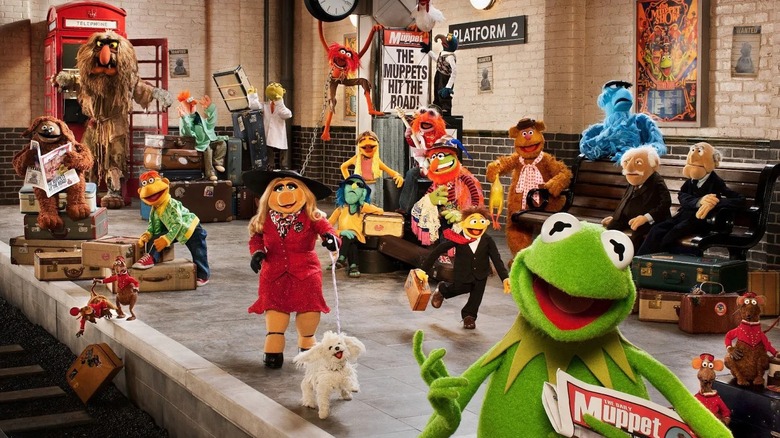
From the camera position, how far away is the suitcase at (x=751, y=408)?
13.1 ft

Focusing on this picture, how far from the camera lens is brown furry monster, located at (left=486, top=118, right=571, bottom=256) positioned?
981 centimetres

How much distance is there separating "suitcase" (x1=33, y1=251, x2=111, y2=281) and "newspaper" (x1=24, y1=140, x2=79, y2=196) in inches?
20.9

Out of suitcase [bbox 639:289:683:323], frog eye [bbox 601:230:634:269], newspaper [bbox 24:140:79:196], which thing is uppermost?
newspaper [bbox 24:140:79:196]

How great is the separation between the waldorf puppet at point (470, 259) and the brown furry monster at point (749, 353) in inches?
101

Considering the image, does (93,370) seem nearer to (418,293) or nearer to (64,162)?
(418,293)

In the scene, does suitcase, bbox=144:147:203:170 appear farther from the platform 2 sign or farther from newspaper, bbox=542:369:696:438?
newspaper, bbox=542:369:696:438

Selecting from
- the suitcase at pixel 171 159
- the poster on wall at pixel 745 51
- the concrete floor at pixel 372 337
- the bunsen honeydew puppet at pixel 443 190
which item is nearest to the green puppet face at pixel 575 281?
the concrete floor at pixel 372 337

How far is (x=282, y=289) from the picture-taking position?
615 cm

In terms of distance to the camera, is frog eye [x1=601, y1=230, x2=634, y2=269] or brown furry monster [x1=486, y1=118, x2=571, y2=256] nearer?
frog eye [x1=601, y1=230, x2=634, y2=269]

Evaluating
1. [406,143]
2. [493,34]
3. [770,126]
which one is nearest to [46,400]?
[406,143]

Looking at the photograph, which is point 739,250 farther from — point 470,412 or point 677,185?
point 470,412

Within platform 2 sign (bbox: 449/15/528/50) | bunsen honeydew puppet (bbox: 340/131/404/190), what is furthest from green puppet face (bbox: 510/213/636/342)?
platform 2 sign (bbox: 449/15/528/50)

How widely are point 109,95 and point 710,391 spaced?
445 inches

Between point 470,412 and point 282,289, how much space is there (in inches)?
56.6
